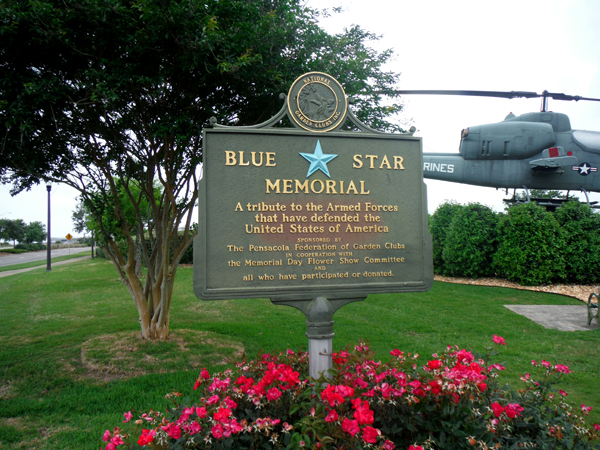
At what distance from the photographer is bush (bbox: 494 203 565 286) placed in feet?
42.6

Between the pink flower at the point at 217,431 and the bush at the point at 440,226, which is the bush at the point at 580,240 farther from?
the pink flower at the point at 217,431

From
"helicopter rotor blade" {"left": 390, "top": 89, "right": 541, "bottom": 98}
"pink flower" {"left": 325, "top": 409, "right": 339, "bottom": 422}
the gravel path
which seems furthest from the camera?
the gravel path

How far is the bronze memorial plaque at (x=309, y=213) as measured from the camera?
10.1 ft

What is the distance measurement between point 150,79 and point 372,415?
16.6ft

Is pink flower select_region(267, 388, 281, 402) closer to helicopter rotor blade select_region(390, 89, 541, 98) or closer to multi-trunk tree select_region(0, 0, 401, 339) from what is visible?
multi-trunk tree select_region(0, 0, 401, 339)

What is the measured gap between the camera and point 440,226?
1653cm

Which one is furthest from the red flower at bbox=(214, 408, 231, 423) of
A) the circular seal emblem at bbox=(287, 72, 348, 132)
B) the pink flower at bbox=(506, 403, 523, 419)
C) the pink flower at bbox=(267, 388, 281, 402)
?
the circular seal emblem at bbox=(287, 72, 348, 132)

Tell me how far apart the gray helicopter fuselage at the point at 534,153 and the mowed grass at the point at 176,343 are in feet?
17.8

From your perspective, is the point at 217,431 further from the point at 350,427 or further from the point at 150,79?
the point at 150,79

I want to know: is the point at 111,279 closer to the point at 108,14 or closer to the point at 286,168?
the point at 108,14

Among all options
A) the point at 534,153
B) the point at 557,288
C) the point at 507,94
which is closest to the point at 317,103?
the point at 507,94

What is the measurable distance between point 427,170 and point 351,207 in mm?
15242

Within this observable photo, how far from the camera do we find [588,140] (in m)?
15.2

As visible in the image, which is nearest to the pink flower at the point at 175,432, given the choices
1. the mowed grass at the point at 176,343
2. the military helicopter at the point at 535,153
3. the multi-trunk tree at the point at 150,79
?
the mowed grass at the point at 176,343
